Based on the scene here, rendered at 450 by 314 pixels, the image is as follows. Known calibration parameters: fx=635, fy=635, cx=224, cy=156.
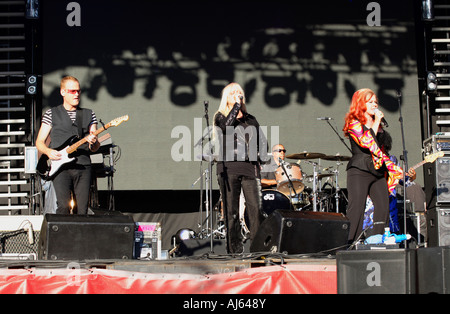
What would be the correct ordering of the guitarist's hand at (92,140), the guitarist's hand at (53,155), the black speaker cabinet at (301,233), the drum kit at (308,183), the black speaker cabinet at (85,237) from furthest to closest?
the drum kit at (308,183) < the guitarist's hand at (92,140) < the guitarist's hand at (53,155) < the black speaker cabinet at (301,233) < the black speaker cabinet at (85,237)

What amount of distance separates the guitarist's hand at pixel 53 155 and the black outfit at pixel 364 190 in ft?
9.00

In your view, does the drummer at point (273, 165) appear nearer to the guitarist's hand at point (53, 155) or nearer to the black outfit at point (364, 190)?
the black outfit at point (364, 190)

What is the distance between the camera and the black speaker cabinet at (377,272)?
3.63 m

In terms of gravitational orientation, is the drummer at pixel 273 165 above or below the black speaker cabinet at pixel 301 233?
above

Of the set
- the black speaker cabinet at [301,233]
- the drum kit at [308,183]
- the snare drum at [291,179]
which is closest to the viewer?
the black speaker cabinet at [301,233]

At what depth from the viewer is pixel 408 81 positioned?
1006 centimetres

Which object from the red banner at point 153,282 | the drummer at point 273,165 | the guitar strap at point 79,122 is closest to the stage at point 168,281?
Answer: the red banner at point 153,282

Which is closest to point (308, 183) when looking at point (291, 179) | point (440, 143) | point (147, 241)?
point (291, 179)

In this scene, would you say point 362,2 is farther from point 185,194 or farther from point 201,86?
point 185,194

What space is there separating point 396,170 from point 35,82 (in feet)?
19.7

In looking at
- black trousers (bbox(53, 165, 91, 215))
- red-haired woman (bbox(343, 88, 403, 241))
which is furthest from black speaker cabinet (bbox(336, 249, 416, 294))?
black trousers (bbox(53, 165, 91, 215))

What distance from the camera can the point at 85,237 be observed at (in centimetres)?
514

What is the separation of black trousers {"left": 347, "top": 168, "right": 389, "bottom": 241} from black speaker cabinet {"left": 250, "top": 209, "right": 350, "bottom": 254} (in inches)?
9.2
